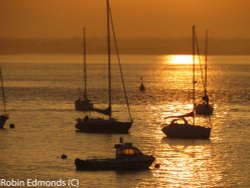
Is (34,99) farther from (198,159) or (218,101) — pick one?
(198,159)

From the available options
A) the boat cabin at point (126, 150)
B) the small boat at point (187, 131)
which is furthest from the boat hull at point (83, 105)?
the boat cabin at point (126, 150)

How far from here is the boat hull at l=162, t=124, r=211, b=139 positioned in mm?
75125

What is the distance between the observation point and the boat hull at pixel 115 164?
57.6 meters

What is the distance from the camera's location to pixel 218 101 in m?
131

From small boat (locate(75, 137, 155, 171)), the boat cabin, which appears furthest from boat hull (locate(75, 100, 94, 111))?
the boat cabin

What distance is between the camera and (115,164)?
57.6m

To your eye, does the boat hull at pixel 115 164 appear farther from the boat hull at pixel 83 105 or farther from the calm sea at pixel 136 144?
the boat hull at pixel 83 105

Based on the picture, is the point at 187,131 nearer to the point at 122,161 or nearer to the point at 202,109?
the point at 122,161

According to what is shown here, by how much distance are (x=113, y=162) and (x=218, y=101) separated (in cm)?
7495

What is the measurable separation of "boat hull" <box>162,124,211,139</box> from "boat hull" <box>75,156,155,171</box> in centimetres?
1713

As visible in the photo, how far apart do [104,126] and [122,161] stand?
20.4 metres

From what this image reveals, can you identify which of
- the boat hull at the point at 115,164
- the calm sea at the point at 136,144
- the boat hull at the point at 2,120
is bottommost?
the calm sea at the point at 136,144

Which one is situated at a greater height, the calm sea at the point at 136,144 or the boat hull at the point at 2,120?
the boat hull at the point at 2,120

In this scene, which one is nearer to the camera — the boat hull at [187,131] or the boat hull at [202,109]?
the boat hull at [187,131]
